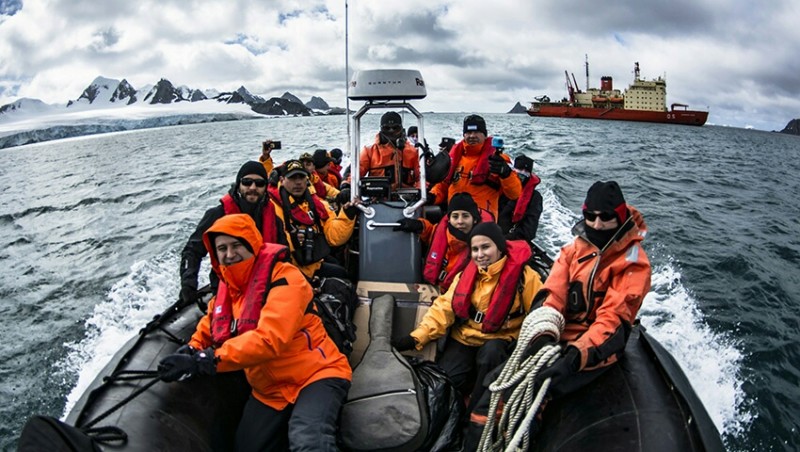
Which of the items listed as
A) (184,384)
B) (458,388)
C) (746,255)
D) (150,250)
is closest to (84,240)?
(150,250)

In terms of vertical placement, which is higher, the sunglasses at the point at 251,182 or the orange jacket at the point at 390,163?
the orange jacket at the point at 390,163

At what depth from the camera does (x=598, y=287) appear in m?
2.13

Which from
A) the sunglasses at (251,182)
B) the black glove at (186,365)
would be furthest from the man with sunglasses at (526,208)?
the black glove at (186,365)

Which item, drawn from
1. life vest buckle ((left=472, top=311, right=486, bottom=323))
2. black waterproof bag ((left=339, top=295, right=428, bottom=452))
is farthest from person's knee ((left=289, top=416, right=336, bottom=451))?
life vest buckle ((left=472, top=311, right=486, bottom=323))

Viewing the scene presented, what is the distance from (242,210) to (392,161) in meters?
2.03

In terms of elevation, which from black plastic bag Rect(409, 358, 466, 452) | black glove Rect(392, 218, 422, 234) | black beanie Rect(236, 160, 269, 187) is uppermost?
black beanie Rect(236, 160, 269, 187)

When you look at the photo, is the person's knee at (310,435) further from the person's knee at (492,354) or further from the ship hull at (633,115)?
the ship hull at (633,115)

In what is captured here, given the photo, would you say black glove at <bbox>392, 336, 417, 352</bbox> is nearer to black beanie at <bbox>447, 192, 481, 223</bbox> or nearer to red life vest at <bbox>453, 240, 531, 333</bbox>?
red life vest at <bbox>453, 240, 531, 333</bbox>

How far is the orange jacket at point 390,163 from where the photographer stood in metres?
4.72

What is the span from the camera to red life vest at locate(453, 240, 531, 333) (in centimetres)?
248

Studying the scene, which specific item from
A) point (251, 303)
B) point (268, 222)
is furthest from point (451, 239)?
point (251, 303)

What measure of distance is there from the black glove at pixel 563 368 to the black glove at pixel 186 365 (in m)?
1.27

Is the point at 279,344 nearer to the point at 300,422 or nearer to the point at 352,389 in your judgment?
the point at 300,422

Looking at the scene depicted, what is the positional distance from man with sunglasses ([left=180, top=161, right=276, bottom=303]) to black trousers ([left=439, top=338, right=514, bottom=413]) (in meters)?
1.31
